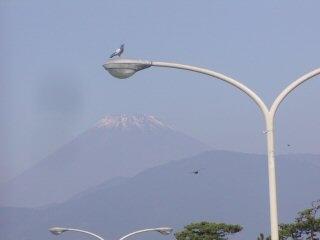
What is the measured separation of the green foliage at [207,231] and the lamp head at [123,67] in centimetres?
6226

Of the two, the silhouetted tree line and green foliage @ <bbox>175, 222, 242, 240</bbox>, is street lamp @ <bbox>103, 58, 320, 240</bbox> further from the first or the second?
green foliage @ <bbox>175, 222, 242, 240</bbox>

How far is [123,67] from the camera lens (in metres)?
18.0

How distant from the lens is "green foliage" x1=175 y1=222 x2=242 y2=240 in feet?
263

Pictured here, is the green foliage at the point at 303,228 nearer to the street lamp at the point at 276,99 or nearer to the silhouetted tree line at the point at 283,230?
the silhouetted tree line at the point at 283,230

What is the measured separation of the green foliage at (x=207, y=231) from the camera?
8031 centimetres

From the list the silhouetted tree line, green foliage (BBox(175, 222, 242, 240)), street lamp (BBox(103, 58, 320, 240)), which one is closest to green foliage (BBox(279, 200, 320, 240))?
the silhouetted tree line

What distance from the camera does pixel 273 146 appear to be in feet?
59.5

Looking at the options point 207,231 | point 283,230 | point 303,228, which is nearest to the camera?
point 283,230

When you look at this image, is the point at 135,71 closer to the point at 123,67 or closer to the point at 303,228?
the point at 123,67

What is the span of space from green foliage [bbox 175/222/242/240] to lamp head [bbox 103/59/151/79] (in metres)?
62.3

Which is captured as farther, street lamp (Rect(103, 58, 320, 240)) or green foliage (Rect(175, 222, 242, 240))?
green foliage (Rect(175, 222, 242, 240))

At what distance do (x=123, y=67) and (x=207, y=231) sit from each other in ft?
209

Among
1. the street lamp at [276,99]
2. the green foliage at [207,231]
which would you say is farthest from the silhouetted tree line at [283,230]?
the street lamp at [276,99]

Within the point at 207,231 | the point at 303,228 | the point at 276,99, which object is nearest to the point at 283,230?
the point at 303,228
